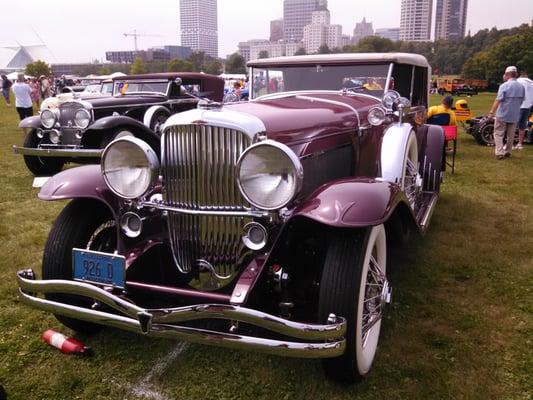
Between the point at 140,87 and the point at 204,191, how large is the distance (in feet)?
24.1

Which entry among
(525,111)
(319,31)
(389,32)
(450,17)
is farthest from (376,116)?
(389,32)

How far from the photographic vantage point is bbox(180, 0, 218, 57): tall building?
95188 mm

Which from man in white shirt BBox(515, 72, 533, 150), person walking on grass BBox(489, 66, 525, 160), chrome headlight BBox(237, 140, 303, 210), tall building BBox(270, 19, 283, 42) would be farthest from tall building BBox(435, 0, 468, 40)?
chrome headlight BBox(237, 140, 303, 210)

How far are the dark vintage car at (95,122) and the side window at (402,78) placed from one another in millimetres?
2756

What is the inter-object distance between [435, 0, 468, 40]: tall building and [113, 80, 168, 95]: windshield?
124 m

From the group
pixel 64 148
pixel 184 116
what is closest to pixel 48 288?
pixel 184 116

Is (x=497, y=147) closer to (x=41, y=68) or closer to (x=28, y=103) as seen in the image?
(x=28, y=103)

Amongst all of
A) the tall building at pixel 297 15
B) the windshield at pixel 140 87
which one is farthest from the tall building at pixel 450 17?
the windshield at pixel 140 87

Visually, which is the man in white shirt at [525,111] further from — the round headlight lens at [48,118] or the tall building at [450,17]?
the tall building at [450,17]

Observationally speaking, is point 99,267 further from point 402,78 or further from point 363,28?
point 363,28

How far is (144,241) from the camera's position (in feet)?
8.43

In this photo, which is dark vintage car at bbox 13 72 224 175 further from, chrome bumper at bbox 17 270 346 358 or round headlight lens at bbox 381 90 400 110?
chrome bumper at bbox 17 270 346 358

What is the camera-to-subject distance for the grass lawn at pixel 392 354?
2.31m

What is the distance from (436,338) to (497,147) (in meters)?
6.83
